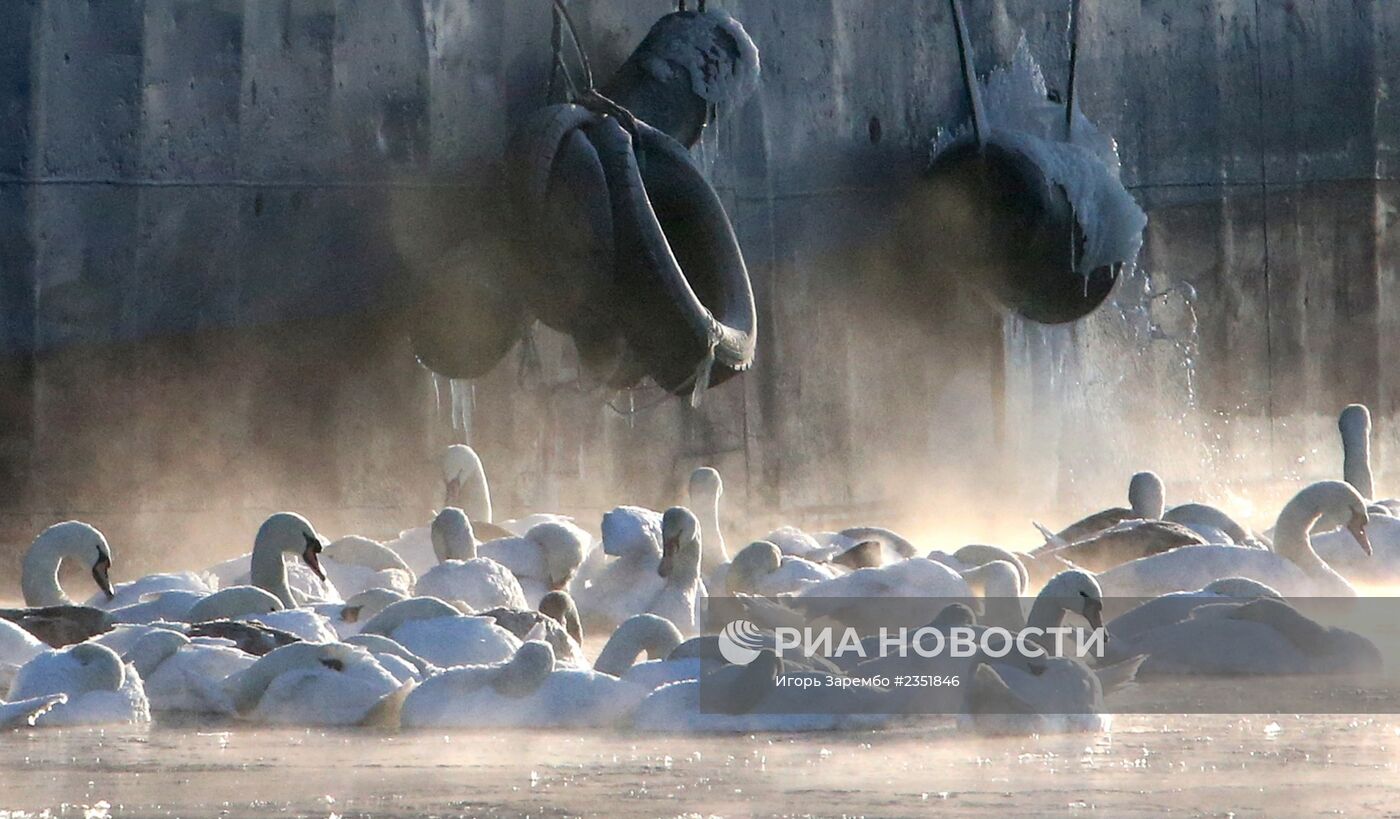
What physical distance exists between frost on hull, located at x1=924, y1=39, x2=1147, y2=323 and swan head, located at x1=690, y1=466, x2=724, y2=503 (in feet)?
8.94

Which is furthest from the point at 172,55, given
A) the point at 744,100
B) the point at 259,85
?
the point at 744,100

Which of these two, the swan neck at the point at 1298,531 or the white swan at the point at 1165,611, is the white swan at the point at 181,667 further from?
the swan neck at the point at 1298,531

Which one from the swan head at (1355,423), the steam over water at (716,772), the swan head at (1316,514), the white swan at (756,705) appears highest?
the swan head at (1355,423)

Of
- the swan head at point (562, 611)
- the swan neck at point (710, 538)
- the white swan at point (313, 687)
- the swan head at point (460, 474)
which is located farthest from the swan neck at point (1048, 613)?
the swan head at point (460, 474)

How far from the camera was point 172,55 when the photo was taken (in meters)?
11.5

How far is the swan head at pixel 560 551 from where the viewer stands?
1083cm

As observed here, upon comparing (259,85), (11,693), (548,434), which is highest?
(259,85)

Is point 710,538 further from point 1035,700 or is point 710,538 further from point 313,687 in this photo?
point 1035,700

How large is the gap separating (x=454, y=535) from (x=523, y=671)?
3.14 meters

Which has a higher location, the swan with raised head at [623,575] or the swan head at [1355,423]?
the swan head at [1355,423]

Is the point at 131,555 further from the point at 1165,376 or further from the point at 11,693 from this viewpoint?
the point at 1165,376

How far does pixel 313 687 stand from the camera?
7750 mm

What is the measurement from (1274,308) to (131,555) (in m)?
8.25

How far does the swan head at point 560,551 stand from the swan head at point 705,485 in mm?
1783
